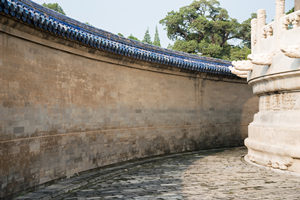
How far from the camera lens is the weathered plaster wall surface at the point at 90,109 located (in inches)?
237

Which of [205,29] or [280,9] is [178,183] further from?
[205,29]

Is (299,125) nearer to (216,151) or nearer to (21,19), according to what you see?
(216,151)

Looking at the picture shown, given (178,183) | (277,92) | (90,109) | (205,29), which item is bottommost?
(178,183)

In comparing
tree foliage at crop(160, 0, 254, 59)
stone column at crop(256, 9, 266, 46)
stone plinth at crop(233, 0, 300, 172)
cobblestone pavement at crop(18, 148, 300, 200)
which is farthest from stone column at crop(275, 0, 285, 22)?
tree foliage at crop(160, 0, 254, 59)

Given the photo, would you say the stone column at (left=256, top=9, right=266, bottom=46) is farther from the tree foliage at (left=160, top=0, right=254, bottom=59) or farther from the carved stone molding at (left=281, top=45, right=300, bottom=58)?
the tree foliage at (left=160, top=0, right=254, bottom=59)

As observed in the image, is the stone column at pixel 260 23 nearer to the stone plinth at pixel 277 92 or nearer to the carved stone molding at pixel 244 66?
the stone plinth at pixel 277 92

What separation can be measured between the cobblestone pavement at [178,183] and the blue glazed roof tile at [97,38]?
11.5 feet

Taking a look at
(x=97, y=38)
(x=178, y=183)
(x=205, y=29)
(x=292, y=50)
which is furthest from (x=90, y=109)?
(x=205, y=29)

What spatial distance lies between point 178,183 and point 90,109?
3317 mm

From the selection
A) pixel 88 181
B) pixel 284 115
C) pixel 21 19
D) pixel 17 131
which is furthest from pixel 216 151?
pixel 21 19

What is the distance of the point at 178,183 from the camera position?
23.5ft

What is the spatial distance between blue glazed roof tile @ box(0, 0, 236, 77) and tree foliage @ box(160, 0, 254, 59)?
1361 cm

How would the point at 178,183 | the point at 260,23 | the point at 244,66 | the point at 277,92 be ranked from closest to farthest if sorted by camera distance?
the point at 178,183, the point at 277,92, the point at 260,23, the point at 244,66

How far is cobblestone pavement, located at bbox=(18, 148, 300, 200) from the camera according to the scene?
610 centimetres
